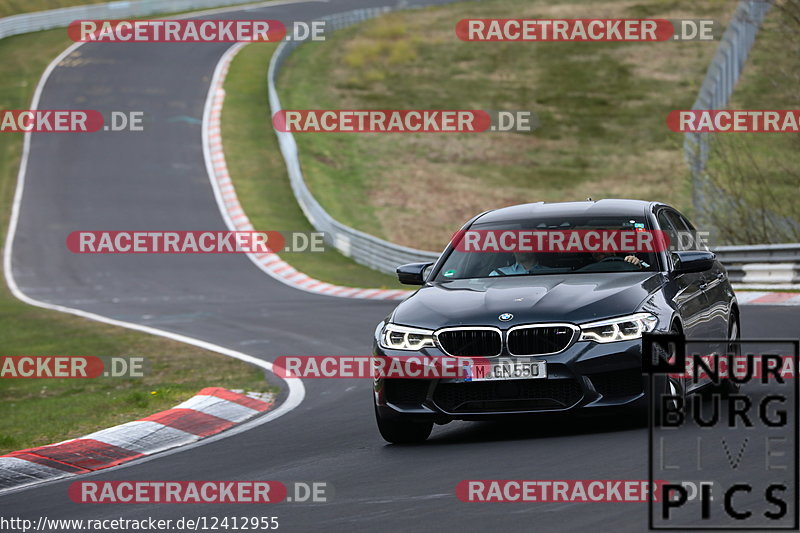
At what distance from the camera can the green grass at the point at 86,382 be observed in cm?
1121

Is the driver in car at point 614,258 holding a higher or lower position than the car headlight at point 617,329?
higher

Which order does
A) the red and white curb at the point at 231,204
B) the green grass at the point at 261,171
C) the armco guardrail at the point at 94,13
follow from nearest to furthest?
the red and white curb at the point at 231,204 → the green grass at the point at 261,171 → the armco guardrail at the point at 94,13

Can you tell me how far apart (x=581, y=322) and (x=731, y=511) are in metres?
2.38

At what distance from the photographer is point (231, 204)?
35.3m

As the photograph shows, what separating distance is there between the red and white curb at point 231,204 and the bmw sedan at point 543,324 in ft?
33.6

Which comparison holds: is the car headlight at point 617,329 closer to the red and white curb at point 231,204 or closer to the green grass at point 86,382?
the green grass at point 86,382

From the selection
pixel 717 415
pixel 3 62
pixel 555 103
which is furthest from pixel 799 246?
pixel 3 62

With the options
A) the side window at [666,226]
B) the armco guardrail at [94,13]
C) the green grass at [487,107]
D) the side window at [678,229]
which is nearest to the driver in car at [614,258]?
the side window at [666,226]

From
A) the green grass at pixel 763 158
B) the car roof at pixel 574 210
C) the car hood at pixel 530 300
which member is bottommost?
the car hood at pixel 530 300

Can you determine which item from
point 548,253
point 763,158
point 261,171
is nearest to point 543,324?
point 548,253

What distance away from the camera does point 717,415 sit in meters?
8.31

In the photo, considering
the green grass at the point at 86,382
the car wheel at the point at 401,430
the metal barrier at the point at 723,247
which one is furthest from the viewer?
the metal barrier at the point at 723,247

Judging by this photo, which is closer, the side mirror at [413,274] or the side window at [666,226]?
the side mirror at [413,274]

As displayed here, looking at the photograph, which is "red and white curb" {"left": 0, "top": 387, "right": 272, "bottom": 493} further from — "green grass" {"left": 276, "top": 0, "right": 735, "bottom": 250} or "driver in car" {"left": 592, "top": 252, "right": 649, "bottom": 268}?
"green grass" {"left": 276, "top": 0, "right": 735, "bottom": 250}
